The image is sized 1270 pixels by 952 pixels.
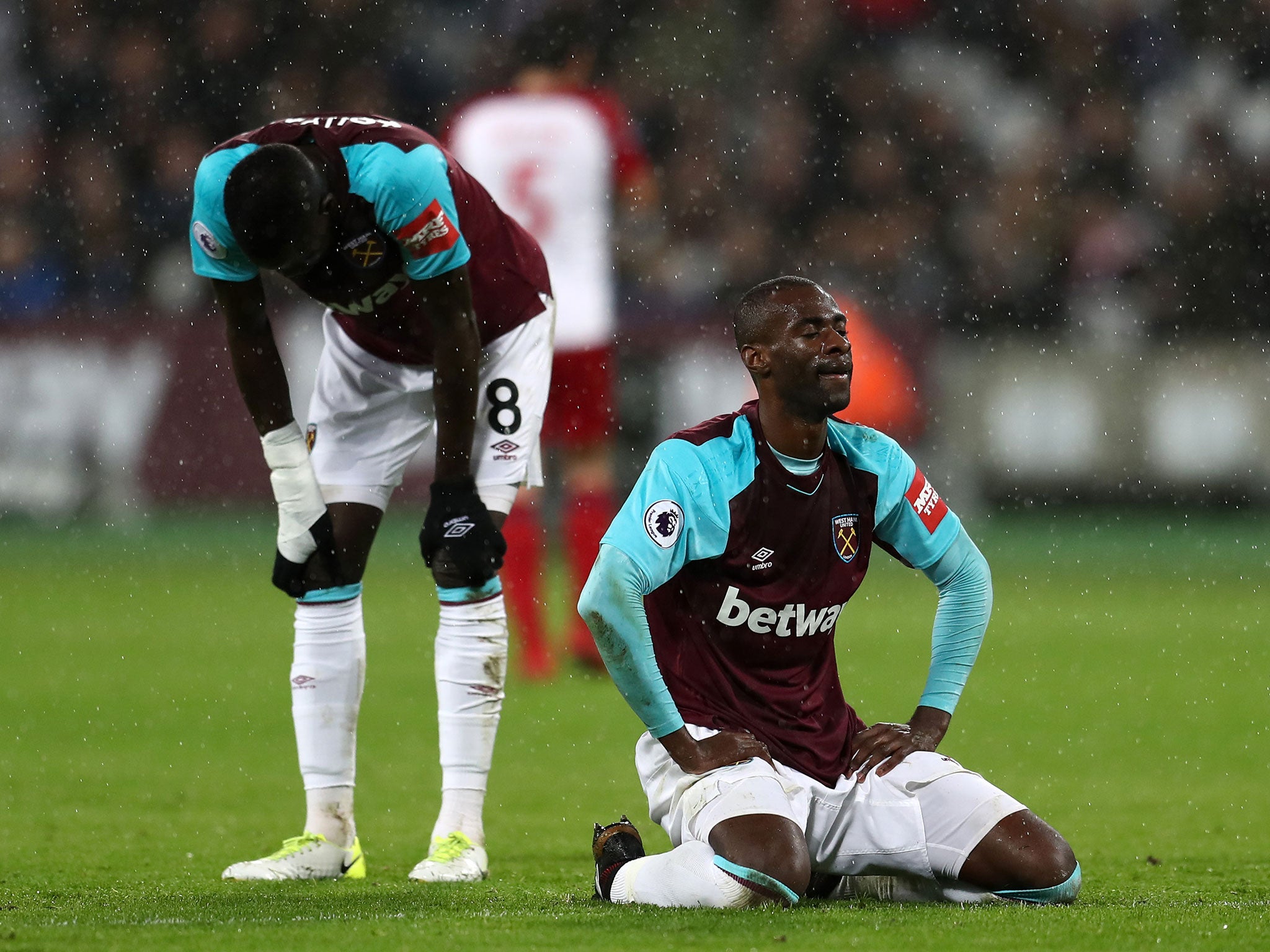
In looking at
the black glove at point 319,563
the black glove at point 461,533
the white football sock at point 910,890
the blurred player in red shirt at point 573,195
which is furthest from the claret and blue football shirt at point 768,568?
the blurred player in red shirt at point 573,195

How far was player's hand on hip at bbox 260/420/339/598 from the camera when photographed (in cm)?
434

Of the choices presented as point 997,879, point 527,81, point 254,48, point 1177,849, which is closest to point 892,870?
point 997,879

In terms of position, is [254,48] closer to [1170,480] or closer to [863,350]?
[863,350]

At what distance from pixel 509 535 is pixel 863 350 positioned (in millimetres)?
6001

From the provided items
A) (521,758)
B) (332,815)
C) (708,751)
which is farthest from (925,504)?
(521,758)

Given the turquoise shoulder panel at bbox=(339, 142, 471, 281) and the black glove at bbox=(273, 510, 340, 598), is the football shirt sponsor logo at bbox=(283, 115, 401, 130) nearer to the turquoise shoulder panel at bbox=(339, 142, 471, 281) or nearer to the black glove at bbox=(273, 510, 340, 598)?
the turquoise shoulder panel at bbox=(339, 142, 471, 281)

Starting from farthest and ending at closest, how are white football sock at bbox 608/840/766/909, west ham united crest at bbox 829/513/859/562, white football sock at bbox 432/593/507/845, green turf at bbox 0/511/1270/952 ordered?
1. white football sock at bbox 432/593/507/845
2. west ham united crest at bbox 829/513/859/562
3. white football sock at bbox 608/840/766/909
4. green turf at bbox 0/511/1270/952

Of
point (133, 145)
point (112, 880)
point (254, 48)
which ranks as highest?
point (254, 48)

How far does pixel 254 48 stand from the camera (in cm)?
1538

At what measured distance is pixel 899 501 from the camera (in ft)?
12.7

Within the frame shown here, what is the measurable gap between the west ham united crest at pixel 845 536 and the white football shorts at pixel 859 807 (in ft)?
1.54

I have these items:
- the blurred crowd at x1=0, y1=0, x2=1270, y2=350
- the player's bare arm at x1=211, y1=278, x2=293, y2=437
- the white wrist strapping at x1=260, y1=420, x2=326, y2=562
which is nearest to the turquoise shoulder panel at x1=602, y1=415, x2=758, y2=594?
the white wrist strapping at x1=260, y1=420, x2=326, y2=562

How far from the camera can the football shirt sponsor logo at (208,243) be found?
4.14 meters

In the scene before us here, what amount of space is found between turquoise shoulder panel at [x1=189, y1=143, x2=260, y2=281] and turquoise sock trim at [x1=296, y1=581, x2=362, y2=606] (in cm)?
82
